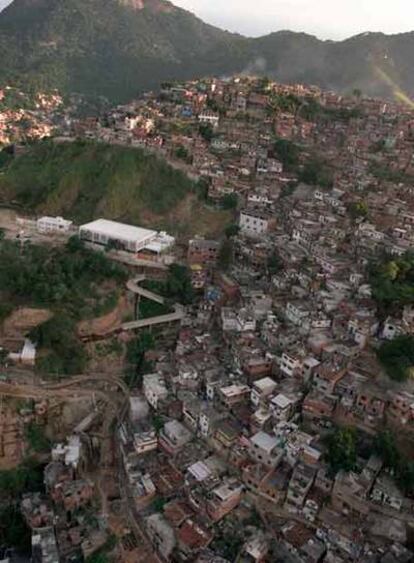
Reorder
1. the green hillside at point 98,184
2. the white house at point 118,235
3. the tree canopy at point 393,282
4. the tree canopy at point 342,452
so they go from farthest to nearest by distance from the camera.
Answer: the green hillside at point 98,184
the white house at point 118,235
the tree canopy at point 393,282
the tree canopy at point 342,452

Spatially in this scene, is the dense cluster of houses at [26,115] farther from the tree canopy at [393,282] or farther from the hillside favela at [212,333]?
the tree canopy at [393,282]

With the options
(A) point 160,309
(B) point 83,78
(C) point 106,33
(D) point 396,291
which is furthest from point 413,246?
(C) point 106,33

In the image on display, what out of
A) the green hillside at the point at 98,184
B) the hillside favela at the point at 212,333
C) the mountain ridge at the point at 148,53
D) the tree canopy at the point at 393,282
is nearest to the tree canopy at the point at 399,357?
the hillside favela at the point at 212,333

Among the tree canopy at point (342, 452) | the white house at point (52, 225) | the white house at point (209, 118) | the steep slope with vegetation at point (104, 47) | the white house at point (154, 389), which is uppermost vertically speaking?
the steep slope with vegetation at point (104, 47)

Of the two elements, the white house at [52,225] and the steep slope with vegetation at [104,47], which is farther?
the steep slope with vegetation at [104,47]

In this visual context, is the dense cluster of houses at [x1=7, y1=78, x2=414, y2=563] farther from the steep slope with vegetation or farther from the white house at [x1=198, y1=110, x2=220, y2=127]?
the steep slope with vegetation

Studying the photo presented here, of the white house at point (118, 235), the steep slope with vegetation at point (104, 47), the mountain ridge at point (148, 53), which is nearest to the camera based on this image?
the white house at point (118, 235)

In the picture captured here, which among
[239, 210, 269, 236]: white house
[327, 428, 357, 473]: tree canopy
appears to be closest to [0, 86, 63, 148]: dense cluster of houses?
[239, 210, 269, 236]: white house
